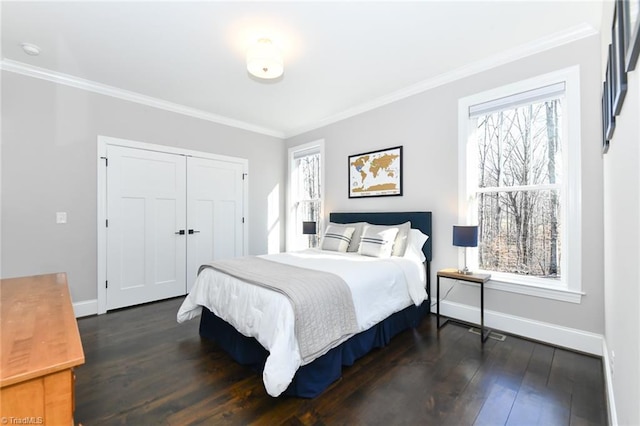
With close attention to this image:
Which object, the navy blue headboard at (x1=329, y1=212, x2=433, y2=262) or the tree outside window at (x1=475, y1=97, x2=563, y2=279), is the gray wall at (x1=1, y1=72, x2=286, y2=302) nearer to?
the navy blue headboard at (x1=329, y1=212, x2=433, y2=262)

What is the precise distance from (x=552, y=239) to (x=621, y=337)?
1.51 metres

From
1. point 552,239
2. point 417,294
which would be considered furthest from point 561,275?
point 417,294

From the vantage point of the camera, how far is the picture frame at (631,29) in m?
0.81

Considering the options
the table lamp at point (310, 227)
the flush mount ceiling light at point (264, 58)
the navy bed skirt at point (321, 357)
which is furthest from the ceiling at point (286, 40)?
the navy bed skirt at point (321, 357)

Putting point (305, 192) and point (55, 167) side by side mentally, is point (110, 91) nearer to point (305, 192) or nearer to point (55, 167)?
point (55, 167)

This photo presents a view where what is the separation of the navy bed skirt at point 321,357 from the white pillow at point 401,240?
586 mm

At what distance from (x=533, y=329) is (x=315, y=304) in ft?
7.10

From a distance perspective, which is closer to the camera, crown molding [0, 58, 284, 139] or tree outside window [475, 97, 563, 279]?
tree outside window [475, 97, 563, 279]

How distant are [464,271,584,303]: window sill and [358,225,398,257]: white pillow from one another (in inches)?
40.2

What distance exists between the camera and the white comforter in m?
1.68

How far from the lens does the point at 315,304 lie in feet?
6.18

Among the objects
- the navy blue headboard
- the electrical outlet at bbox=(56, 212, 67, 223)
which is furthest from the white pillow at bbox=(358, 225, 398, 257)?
the electrical outlet at bbox=(56, 212, 67, 223)

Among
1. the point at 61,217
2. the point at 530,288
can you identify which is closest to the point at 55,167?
the point at 61,217

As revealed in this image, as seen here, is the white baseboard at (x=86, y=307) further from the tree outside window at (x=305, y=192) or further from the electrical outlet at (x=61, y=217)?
the tree outside window at (x=305, y=192)
